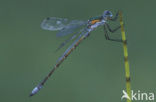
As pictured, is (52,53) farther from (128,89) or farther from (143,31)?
(128,89)

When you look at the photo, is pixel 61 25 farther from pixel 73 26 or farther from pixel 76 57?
pixel 76 57

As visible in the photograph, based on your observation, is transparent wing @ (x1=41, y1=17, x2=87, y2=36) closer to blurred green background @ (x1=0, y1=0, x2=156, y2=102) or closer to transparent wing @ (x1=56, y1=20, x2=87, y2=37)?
transparent wing @ (x1=56, y1=20, x2=87, y2=37)

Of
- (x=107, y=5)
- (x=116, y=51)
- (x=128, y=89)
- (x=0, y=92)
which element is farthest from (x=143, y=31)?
(x=128, y=89)

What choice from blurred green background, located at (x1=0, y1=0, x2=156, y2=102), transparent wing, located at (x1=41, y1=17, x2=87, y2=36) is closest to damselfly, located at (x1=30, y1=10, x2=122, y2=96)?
transparent wing, located at (x1=41, y1=17, x2=87, y2=36)

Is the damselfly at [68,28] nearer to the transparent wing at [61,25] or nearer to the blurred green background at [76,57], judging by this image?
the transparent wing at [61,25]

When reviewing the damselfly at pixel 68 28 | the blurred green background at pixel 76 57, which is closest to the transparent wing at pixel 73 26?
the damselfly at pixel 68 28

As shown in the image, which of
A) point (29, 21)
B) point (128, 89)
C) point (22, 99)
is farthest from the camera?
point (29, 21)
